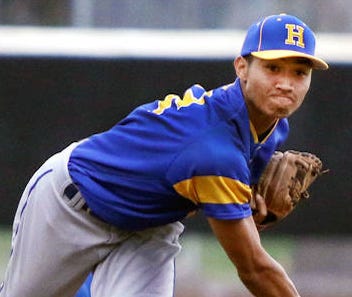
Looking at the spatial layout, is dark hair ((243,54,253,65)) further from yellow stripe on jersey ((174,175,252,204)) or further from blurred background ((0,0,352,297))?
blurred background ((0,0,352,297))

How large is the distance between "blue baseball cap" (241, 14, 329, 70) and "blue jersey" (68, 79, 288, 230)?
6.9 inches

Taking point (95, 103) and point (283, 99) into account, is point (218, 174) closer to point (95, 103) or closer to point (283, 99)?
point (283, 99)

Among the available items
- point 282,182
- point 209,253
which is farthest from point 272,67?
point 209,253

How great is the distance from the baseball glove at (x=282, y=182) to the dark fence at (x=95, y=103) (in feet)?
11.4

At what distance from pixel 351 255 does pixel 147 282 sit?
449 cm

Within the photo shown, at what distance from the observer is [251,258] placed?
4.92 m

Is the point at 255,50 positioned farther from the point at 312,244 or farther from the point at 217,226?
the point at 312,244

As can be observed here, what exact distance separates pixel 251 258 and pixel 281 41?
0.78m

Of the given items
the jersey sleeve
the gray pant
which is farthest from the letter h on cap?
the gray pant

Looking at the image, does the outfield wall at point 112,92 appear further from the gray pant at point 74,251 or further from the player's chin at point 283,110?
the player's chin at point 283,110

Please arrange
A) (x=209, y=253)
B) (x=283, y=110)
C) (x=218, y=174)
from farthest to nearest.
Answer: (x=209, y=253)
(x=283, y=110)
(x=218, y=174)

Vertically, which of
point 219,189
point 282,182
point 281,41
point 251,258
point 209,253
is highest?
point 281,41

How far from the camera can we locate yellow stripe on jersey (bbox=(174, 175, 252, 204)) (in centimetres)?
485

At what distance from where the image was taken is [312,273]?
9.60 m
